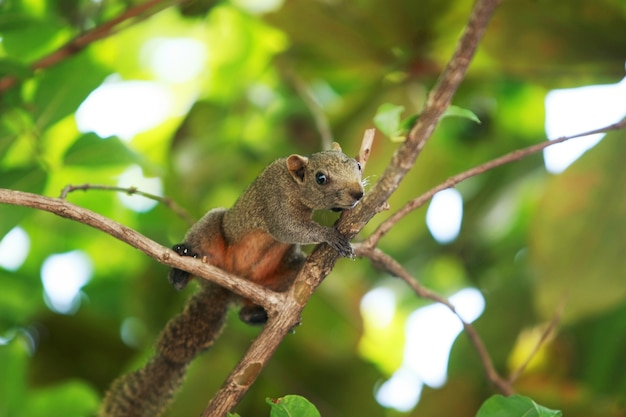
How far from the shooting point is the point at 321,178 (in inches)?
68.4

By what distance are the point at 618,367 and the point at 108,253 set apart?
70.4 inches

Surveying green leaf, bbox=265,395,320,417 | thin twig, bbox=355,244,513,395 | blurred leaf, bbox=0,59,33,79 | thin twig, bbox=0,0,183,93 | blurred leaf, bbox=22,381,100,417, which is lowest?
green leaf, bbox=265,395,320,417

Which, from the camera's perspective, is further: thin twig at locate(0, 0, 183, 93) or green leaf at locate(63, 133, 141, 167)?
thin twig at locate(0, 0, 183, 93)

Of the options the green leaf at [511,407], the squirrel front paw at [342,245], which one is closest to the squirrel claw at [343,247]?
the squirrel front paw at [342,245]

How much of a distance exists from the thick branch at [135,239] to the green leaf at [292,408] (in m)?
0.27

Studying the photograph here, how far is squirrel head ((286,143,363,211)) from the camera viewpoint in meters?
1.68

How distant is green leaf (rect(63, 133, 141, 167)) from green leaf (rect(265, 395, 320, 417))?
0.86 metres

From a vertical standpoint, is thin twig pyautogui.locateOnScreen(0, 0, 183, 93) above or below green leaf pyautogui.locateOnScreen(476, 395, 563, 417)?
above

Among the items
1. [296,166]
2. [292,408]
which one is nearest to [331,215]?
[296,166]

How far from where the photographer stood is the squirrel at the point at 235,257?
178cm

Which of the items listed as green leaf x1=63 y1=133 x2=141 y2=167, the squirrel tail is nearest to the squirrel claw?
the squirrel tail

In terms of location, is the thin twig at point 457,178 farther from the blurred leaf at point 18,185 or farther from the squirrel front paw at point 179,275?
the blurred leaf at point 18,185

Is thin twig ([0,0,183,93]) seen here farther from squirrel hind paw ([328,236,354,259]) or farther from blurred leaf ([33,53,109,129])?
squirrel hind paw ([328,236,354,259])

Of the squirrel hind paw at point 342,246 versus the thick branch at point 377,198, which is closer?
the thick branch at point 377,198
